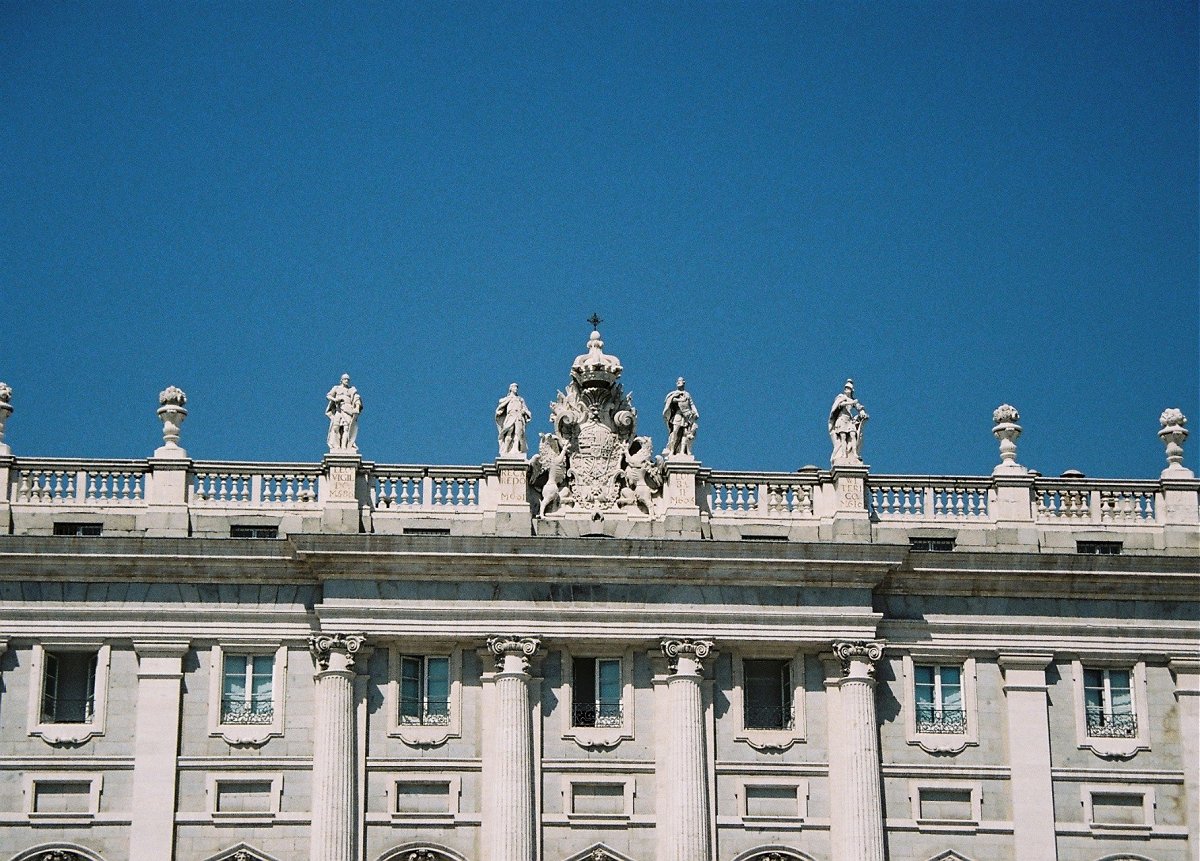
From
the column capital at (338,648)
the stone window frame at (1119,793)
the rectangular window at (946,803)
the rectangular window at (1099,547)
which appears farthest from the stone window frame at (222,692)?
the rectangular window at (1099,547)

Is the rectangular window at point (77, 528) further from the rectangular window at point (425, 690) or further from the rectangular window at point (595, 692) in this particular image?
the rectangular window at point (595, 692)

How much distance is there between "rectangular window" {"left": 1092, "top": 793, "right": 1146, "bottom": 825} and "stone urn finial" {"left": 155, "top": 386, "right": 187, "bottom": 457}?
21035 millimetres

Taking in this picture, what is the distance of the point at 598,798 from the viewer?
57500 mm

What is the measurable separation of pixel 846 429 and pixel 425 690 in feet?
36.0

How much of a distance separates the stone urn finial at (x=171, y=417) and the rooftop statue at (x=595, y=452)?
7.77 metres

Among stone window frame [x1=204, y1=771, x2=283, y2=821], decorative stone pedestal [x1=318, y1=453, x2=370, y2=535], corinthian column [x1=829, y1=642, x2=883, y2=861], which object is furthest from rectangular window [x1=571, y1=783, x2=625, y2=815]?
decorative stone pedestal [x1=318, y1=453, x2=370, y2=535]

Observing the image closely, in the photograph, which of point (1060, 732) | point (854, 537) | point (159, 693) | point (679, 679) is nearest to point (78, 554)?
point (159, 693)

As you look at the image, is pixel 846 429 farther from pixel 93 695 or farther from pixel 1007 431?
pixel 93 695

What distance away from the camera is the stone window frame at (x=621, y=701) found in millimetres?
57781

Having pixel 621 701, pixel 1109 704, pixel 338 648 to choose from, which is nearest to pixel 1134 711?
pixel 1109 704

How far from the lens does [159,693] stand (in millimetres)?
57438

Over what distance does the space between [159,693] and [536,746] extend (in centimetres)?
797

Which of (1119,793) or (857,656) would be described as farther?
(1119,793)

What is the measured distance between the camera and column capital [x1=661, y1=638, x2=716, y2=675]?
58.0 metres
